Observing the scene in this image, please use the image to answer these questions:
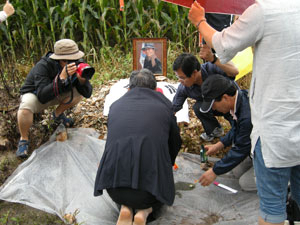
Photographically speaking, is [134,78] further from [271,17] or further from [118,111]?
[271,17]

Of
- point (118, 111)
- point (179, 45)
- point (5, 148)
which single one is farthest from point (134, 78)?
point (179, 45)

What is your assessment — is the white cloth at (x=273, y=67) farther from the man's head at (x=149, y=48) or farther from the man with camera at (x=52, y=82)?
the man's head at (x=149, y=48)

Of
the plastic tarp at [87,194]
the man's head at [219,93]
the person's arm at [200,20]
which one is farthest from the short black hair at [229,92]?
the plastic tarp at [87,194]

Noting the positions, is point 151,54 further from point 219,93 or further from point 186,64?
point 219,93

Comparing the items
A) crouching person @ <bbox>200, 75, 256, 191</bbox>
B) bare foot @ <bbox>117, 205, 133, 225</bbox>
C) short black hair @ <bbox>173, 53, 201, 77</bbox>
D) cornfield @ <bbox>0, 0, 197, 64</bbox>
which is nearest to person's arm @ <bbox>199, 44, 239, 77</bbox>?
short black hair @ <bbox>173, 53, 201, 77</bbox>

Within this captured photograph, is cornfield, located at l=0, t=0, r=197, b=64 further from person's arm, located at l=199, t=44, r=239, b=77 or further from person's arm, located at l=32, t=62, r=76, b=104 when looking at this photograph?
person's arm, located at l=199, t=44, r=239, b=77

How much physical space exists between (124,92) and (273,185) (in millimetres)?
A: 2593

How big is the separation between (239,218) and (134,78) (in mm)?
1280

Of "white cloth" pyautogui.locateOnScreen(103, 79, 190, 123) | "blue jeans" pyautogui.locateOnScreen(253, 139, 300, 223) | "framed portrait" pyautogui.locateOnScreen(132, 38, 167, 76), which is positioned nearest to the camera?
"blue jeans" pyautogui.locateOnScreen(253, 139, 300, 223)

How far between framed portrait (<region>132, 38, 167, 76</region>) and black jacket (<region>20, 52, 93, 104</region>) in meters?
1.36

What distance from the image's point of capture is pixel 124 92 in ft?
13.2

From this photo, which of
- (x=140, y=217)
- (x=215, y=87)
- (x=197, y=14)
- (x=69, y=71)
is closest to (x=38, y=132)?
(x=69, y=71)

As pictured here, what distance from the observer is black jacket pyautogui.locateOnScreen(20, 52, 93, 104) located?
3.12 meters

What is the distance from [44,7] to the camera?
5.65 m
